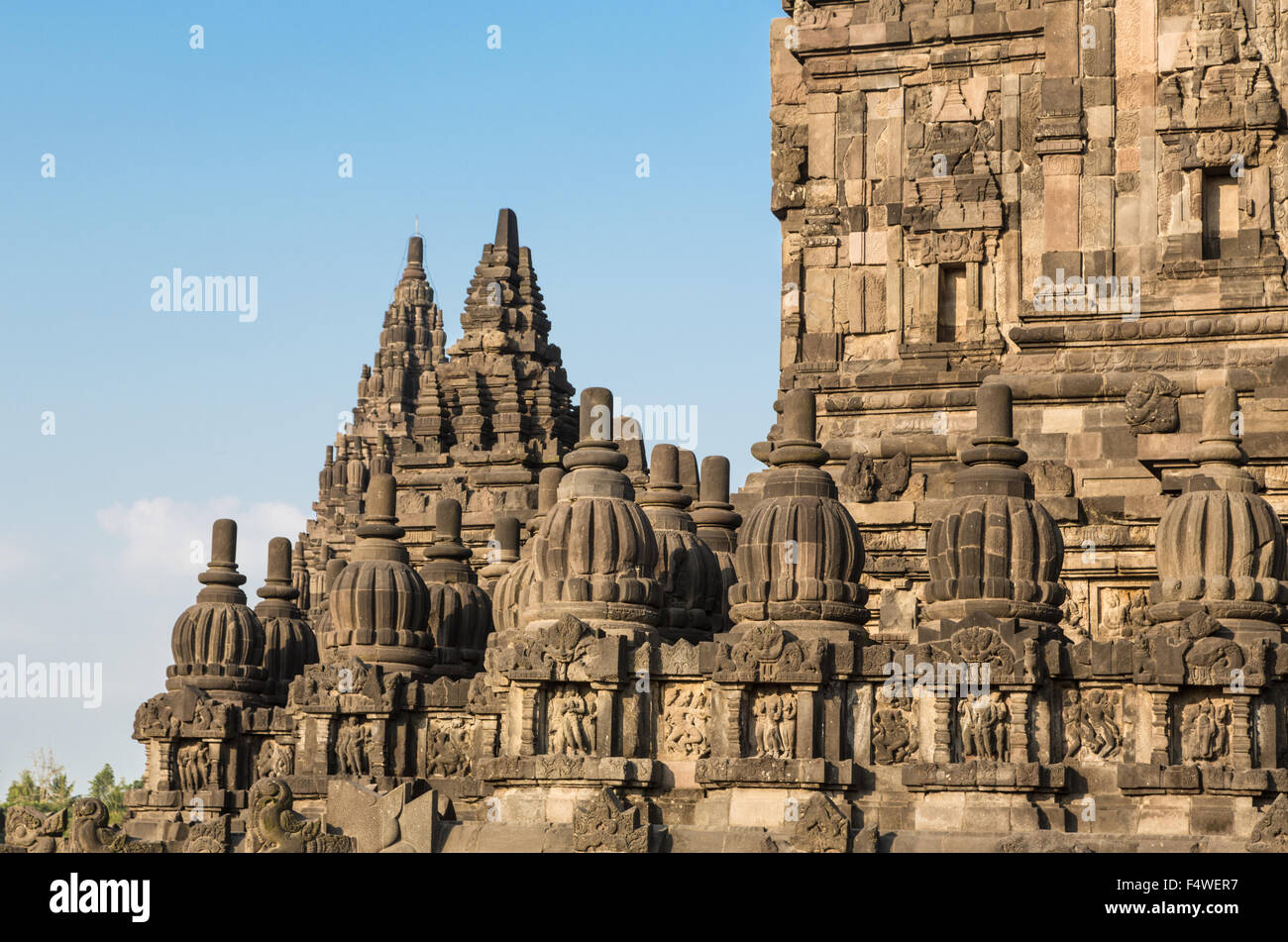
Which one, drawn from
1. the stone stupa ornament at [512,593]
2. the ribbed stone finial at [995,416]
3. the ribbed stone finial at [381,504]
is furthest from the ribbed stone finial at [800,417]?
the ribbed stone finial at [381,504]

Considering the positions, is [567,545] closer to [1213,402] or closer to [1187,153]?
[1213,402]

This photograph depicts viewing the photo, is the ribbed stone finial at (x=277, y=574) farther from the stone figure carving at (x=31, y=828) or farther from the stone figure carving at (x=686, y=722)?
the stone figure carving at (x=686, y=722)

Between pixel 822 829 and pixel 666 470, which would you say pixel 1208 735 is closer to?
pixel 822 829

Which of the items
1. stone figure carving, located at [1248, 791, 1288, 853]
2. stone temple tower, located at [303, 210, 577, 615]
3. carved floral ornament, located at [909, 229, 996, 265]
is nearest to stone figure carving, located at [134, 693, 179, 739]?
stone temple tower, located at [303, 210, 577, 615]

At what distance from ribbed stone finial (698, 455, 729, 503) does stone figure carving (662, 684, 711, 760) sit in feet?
19.0

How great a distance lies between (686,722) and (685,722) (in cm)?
1

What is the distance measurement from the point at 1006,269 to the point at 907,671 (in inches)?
578

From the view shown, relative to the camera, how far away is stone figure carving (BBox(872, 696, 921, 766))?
3139 centimetres

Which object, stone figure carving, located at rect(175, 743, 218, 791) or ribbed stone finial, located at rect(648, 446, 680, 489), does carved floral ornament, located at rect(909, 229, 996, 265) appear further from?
stone figure carving, located at rect(175, 743, 218, 791)

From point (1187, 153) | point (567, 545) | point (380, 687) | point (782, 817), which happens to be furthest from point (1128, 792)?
point (1187, 153)

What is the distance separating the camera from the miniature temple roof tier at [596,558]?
3331cm

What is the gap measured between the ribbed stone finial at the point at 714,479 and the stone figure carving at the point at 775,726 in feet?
21.4
